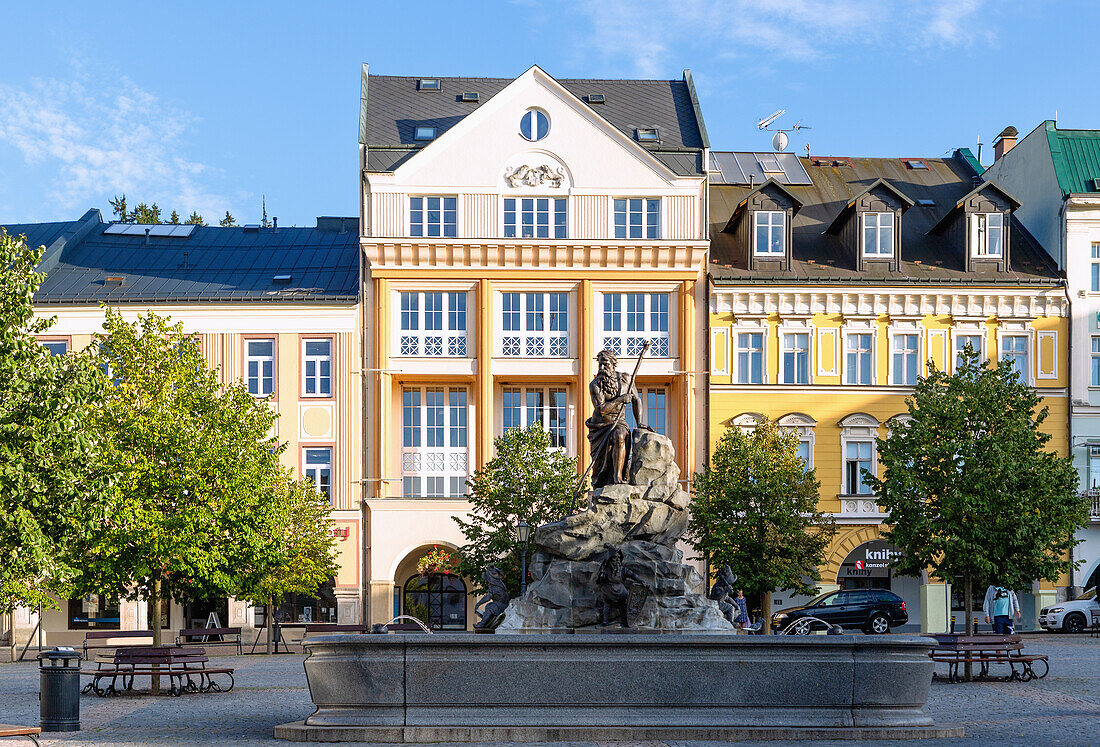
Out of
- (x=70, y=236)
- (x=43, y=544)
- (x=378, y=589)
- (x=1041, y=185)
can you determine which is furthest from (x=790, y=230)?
(x=43, y=544)

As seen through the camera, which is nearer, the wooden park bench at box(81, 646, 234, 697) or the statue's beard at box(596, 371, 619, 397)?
the statue's beard at box(596, 371, 619, 397)

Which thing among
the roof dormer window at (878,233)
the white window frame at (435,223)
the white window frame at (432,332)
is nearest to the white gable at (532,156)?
the white window frame at (435,223)

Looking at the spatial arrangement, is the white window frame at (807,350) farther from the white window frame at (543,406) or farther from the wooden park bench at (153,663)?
the wooden park bench at (153,663)

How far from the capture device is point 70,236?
4859 cm

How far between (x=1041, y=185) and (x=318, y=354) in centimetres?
2501

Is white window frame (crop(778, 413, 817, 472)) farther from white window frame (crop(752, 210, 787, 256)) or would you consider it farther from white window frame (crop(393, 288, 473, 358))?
white window frame (crop(393, 288, 473, 358))

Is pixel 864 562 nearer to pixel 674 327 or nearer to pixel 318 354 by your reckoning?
pixel 674 327

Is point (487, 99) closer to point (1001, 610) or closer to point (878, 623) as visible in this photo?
point (878, 623)

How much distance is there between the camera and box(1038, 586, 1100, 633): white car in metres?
41.5

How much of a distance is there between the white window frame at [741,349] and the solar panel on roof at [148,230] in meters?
19.5

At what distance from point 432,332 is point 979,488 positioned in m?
17.7

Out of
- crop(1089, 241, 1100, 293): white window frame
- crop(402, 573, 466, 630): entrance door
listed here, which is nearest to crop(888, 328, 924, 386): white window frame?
crop(1089, 241, 1100, 293): white window frame

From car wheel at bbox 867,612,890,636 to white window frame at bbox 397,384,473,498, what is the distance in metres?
13.1

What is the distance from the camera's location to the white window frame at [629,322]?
4469 centimetres
